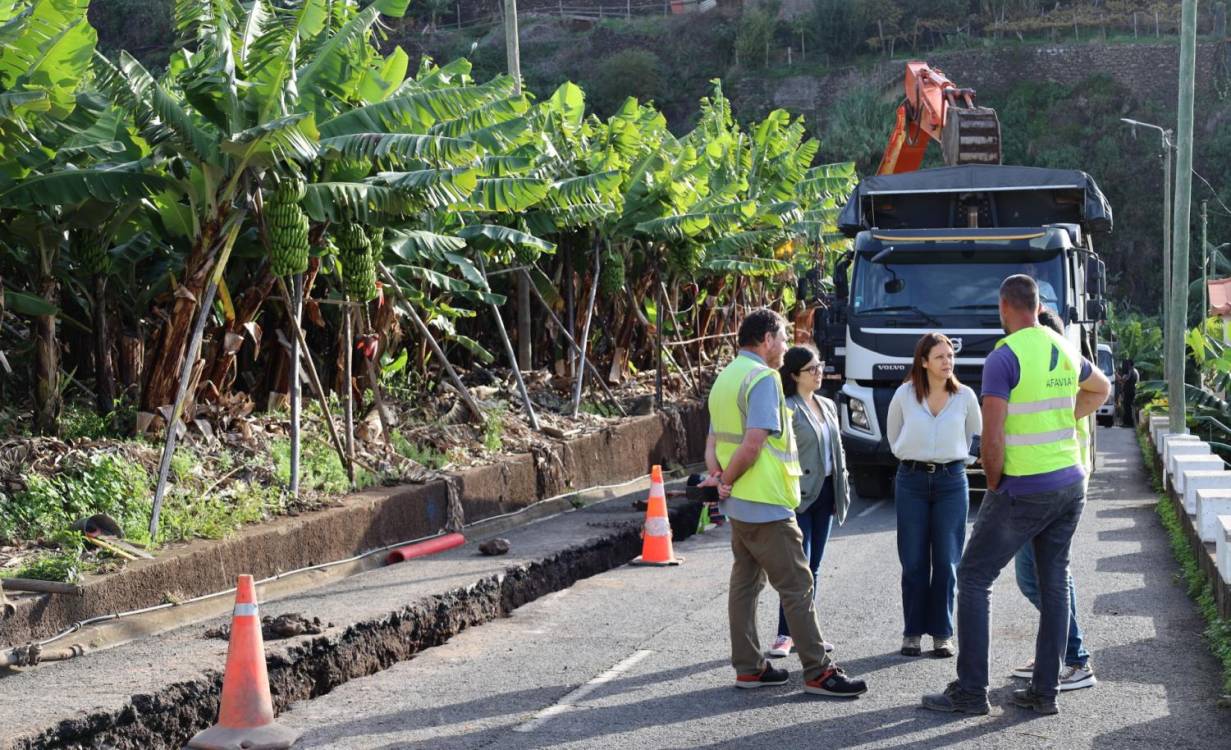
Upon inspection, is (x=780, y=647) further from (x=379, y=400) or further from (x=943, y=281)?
(x=943, y=281)

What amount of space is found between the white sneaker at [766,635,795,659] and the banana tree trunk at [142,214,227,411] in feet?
17.1

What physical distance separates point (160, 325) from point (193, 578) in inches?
127

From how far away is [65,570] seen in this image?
8.12 m

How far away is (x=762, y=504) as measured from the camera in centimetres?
721

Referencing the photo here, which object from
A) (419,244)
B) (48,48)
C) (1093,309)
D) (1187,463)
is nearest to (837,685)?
(48,48)

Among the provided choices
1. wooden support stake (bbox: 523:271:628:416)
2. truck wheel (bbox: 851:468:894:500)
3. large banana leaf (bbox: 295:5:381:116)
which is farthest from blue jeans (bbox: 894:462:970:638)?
wooden support stake (bbox: 523:271:628:416)

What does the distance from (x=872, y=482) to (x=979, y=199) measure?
11.4ft

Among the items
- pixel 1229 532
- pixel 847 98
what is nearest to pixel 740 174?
pixel 1229 532

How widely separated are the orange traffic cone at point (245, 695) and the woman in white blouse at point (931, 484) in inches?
142

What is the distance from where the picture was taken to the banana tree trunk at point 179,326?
35.2 feet

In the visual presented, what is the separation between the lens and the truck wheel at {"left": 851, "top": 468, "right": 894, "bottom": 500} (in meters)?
16.0

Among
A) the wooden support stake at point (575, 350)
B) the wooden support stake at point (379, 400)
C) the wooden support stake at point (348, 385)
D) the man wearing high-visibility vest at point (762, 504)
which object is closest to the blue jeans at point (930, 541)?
the man wearing high-visibility vest at point (762, 504)

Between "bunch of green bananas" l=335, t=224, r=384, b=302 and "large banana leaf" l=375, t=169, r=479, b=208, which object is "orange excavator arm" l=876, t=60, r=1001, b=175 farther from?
"bunch of green bananas" l=335, t=224, r=384, b=302

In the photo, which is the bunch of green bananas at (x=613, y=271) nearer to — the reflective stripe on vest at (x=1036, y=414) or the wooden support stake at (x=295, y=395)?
the wooden support stake at (x=295, y=395)
